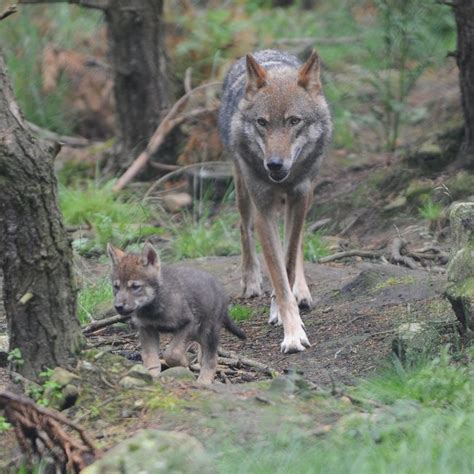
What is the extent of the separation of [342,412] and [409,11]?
8039 millimetres

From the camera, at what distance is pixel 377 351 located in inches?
265

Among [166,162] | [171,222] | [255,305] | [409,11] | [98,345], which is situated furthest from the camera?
[166,162]

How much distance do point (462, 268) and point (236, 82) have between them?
3.81 metres

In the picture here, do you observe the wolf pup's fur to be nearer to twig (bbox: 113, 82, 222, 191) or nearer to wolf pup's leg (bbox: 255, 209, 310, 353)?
wolf pup's leg (bbox: 255, 209, 310, 353)

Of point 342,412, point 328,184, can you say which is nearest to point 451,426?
point 342,412

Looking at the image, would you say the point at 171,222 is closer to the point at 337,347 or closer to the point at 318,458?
the point at 337,347

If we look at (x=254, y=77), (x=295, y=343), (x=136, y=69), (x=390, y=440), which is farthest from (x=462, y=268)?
(x=136, y=69)

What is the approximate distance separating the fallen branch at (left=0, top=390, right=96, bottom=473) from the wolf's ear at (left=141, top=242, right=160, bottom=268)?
1.64 m

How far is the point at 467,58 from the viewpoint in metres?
10.1

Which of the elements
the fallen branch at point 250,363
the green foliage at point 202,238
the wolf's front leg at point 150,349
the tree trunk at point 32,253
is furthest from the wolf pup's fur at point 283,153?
the tree trunk at point 32,253

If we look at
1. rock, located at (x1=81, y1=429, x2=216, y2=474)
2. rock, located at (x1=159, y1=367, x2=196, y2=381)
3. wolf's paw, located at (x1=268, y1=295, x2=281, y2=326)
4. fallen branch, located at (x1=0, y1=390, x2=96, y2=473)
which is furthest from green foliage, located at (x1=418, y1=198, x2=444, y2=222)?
rock, located at (x1=81, y1=429, x2=216, y2=474)

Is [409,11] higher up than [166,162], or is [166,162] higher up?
[409,11]

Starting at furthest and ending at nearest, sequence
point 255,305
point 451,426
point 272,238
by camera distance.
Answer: point 255,305 → point 272,238 → point 451,426

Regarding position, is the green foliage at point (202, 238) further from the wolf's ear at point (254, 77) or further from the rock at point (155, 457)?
the rock at point (155, 457)
